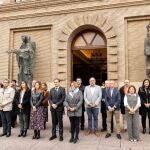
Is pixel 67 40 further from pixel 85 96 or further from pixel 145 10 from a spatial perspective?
pixel 85 96

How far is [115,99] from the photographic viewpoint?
9.74 meters

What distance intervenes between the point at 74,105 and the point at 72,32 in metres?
9.71

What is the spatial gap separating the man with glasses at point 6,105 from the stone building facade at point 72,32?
25.6 ft

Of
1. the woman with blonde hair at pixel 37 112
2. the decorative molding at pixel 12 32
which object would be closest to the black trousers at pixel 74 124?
the woman with blonde hair at pixel 37 112

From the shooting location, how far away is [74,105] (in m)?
9.13

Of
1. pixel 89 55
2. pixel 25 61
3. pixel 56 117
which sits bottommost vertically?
pixel 56 117

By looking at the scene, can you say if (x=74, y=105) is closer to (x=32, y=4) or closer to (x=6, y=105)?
(x=6, y=105)

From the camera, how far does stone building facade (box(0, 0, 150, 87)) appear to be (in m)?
17.0

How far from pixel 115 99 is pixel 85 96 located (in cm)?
109

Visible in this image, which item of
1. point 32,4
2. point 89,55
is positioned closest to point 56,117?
point 89,55

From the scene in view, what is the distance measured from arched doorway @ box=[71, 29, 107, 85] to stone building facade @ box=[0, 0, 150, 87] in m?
0.07

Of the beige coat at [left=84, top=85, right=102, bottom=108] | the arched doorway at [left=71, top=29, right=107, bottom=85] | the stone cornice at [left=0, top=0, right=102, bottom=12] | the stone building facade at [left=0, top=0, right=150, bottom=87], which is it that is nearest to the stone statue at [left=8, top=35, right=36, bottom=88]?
the stone building facade at [left=0, top=0, right=150, bottom=87]

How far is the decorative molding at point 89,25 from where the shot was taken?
17.1 meters

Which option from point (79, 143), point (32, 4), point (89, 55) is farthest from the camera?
point (89, 55)
